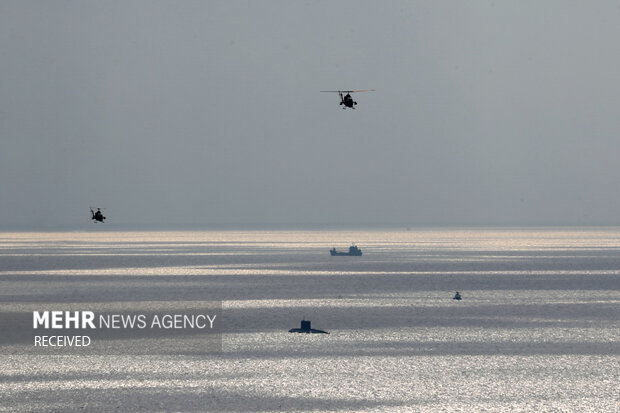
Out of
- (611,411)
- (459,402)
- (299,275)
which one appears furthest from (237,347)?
(299,275)

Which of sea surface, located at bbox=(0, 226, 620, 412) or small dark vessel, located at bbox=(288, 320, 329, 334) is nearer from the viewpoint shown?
sea surface, located at bbox=(0, 226, 620, 412)

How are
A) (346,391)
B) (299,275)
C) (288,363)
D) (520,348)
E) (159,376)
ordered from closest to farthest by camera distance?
(346,391) → (159,376) → (288,363) → (520,348) → (299,275)

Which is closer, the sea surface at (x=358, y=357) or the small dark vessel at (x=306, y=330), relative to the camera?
the sea surface at (x=358, y=357)

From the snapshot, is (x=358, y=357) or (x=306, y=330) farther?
(x=306, y=330)

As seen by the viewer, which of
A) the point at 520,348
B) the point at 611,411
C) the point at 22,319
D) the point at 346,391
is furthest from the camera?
the point at 22,319

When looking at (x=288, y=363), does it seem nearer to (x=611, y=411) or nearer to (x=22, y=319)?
(x=611, y=411)

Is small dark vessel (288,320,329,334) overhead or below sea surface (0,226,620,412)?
overhead

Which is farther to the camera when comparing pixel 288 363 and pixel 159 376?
pixel 288 363

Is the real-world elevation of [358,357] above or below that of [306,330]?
below

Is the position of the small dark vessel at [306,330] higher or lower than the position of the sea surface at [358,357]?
higher
